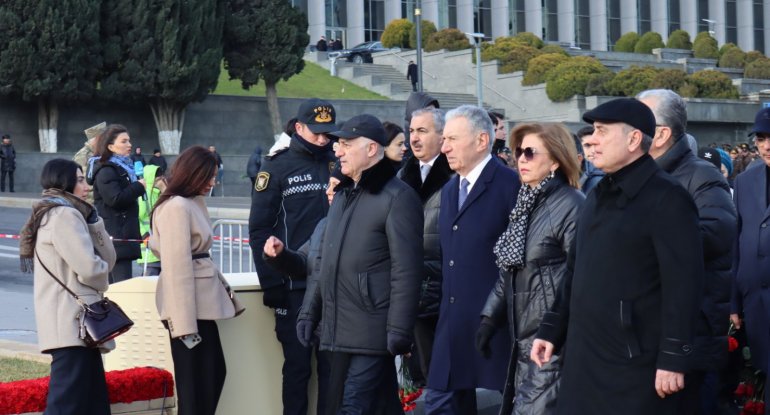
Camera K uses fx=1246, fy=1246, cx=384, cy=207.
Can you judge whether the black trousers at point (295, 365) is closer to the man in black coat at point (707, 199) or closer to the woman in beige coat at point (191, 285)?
the woman in beige coat at point (191, 285)

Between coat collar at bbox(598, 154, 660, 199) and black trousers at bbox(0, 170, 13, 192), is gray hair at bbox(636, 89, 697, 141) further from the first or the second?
black trousers at bbox(0, 170, 13, 192)

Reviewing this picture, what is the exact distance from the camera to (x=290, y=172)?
7.92m

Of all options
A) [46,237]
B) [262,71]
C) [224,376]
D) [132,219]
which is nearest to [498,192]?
[224,376]

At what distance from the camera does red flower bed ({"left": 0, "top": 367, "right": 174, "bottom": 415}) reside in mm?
7137

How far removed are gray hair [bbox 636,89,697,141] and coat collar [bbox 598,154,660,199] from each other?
1164 mm

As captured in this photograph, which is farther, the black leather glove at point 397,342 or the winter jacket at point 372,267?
the winter jacket at point 372,267

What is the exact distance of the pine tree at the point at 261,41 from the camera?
130ft

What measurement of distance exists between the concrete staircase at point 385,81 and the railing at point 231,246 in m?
35.8

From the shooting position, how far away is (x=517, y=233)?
630 cm

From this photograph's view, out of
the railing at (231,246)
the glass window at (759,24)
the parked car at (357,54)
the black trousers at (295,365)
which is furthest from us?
the glass window at (759,24)

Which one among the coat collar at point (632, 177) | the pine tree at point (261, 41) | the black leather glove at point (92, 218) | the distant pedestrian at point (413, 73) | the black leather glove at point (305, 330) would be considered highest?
the pine tree at point (261, 41)

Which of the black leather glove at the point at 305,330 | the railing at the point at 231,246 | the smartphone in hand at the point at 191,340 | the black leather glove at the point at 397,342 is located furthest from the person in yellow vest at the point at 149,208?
the black leather glove at the point at 397,342

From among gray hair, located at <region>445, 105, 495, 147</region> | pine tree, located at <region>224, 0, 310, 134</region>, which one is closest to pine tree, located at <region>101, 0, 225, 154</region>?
pine tree, located at <region>224, 0, 310, 134</region>

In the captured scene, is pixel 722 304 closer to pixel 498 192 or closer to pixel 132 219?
pixel 498 192
